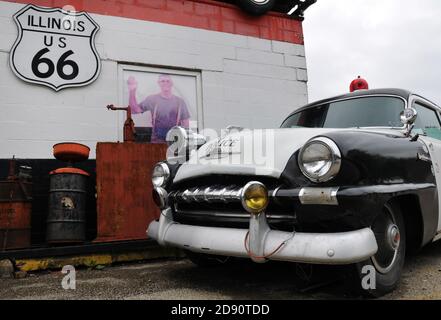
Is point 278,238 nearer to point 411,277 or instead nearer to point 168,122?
point 411,277

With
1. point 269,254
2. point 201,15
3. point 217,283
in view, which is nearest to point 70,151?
point 217,283

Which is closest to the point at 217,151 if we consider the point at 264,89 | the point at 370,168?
the point at 370,168

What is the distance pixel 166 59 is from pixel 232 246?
3992 mm

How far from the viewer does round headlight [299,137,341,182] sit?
210cm

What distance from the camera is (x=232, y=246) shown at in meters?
2.26

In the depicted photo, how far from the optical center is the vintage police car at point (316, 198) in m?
2.07

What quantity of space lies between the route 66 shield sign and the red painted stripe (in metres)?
0.18

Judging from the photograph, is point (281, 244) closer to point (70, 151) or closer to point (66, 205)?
point (66, 205)

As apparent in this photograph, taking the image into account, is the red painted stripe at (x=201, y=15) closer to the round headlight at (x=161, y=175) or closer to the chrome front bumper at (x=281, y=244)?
the round headlight at (x=161, y=175)

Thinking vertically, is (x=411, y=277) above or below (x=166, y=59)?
below

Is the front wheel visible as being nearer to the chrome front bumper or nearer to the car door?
the chrome front bumper

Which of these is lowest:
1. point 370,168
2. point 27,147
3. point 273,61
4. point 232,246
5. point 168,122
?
point 232,246

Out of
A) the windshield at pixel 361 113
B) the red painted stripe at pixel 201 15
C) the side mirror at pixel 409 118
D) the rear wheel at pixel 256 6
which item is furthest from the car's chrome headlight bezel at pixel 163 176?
the rear wheel at pixel 256 6
